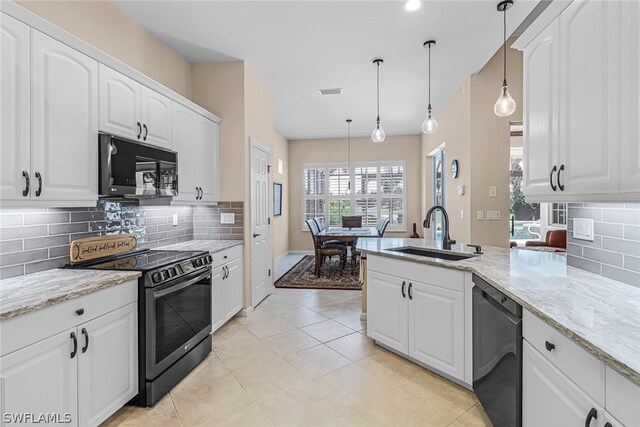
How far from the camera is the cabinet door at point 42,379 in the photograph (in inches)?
50.9

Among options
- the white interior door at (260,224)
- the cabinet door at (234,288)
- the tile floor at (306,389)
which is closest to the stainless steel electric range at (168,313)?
the tile floor at (306,389)

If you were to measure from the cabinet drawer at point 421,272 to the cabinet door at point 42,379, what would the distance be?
6.83 feet

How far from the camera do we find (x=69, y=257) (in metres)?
2.17

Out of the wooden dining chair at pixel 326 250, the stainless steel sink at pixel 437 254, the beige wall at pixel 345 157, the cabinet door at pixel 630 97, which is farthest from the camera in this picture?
the beige wall at pixel 345 157

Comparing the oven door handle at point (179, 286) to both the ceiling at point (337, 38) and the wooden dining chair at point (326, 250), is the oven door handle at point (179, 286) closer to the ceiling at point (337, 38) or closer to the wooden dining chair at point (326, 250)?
the ceiling at point (337, 38)

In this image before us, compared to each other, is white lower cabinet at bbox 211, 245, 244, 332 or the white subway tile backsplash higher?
the white subway tile backsplash

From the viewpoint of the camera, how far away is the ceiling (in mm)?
2695

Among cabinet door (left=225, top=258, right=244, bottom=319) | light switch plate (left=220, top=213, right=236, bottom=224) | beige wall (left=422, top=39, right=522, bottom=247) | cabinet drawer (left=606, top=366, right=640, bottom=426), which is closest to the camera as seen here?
cabinet drawer (left=606, top=366, right=640, bottom=426)

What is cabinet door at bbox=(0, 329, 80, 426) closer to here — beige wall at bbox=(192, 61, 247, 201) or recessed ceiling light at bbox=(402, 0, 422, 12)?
beige wall at bbox=(192, 61, 247, 201)

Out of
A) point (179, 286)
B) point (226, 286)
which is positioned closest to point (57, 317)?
point (179, 286)

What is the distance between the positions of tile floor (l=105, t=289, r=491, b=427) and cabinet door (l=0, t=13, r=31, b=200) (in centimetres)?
149

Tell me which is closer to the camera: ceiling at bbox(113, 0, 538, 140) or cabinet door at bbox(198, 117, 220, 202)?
ceiling at bbox(113, 0, 538, 140)

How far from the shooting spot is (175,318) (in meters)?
2.27

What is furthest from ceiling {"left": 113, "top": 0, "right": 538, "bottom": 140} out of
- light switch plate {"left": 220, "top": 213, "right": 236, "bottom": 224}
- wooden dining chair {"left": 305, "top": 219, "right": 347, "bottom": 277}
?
wooden dining chair {"left": 305, "top": 219, "right": 347, "bottom": 277}
